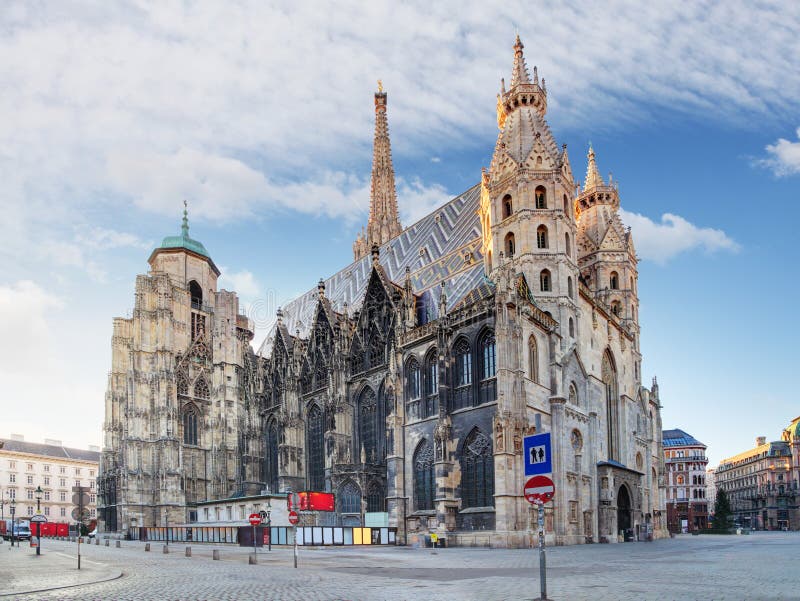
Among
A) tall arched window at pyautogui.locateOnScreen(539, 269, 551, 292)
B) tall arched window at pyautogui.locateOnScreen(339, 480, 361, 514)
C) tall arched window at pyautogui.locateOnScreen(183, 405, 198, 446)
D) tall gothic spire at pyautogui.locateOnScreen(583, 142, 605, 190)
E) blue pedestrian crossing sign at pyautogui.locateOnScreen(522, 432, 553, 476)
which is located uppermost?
tall gothic spire at pyautogui.locateOnScreen(583, 142, 605, 190)

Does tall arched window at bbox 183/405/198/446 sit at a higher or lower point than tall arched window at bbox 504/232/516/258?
lower

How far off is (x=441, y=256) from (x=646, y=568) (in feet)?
132

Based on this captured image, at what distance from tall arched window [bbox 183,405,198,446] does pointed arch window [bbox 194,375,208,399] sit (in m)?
1.63

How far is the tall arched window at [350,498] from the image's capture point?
55.0 meters

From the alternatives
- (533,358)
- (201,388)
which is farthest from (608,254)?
(201,388)

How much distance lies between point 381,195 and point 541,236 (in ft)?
168

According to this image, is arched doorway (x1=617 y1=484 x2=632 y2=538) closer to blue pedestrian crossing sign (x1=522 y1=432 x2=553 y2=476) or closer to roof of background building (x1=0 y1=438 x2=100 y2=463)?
blue pedestrian crossing sign (x1=522 y1=432 x2=553 y2=476)

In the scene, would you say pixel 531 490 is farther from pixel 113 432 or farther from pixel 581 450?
pixel 113 432

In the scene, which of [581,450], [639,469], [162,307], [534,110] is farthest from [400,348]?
[162,307]

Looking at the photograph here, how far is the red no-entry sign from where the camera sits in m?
15.1

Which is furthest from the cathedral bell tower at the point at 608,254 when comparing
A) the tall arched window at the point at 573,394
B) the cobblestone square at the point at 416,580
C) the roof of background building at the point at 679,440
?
the roof of background building at the point at 679,440

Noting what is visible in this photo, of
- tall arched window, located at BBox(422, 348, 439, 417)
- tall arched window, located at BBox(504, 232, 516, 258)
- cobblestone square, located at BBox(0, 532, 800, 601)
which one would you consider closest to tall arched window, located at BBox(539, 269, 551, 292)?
tall arched window, located at BBox(504, 232, 516, 258)

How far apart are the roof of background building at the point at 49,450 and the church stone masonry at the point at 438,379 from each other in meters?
50.2

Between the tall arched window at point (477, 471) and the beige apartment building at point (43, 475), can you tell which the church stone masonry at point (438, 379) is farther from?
the beige apartment building at point (43, 475)
